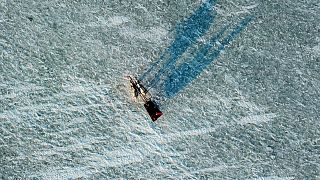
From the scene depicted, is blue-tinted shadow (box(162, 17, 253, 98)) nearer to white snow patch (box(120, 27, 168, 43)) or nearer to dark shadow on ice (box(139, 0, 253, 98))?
dark shadow on ice (box(139, 0, 253, 98))

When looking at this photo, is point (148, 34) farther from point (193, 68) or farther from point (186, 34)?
point (193, 68)

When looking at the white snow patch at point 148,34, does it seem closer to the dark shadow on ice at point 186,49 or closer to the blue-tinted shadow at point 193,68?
the dark shadow on ice at point 186,49

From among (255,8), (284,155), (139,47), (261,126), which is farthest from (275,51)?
(139,47)

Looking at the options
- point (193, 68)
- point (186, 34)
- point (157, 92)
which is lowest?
point (157, 92)

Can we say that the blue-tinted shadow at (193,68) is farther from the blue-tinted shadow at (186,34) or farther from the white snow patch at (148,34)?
the white snow patch at (148,34)

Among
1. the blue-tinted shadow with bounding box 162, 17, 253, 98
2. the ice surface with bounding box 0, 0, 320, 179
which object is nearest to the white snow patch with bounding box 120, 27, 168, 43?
the ice surface with bounding box 0, 0, 320, 179

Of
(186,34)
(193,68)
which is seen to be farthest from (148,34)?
(193,68)

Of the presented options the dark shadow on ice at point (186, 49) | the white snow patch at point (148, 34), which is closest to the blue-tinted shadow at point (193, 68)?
the dark shadow on ice at point (186, 49)
